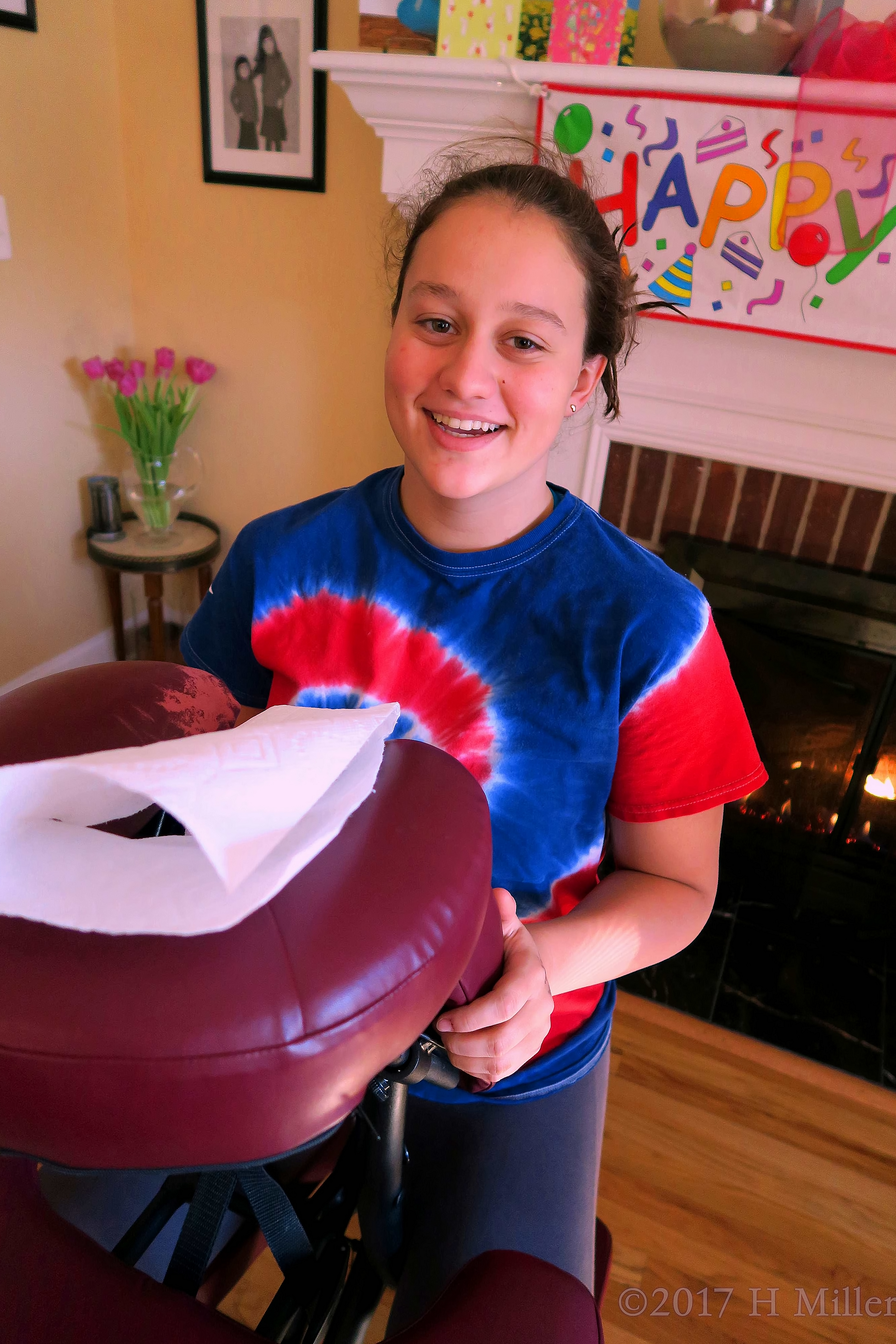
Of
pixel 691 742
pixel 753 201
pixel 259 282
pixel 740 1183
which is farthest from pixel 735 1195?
pixel 259 282

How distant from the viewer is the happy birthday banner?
1.44m

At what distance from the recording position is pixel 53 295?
2.31 meters

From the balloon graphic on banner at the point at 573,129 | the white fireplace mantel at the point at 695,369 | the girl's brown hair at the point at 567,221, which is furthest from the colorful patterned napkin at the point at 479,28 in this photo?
the girl's brown hair at the point at 567,221

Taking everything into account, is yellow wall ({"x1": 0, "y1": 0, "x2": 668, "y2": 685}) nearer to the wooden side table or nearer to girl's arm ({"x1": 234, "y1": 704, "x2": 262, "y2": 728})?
the wooden side table

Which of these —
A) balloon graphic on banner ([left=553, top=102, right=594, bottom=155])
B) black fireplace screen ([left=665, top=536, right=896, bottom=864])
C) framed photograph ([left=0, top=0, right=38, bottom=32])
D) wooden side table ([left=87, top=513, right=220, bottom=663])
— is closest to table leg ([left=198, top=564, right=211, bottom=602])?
wooden side table ([left=87, top=513, right=220, bottom=663])

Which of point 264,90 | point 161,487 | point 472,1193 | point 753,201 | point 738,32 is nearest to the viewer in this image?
point 472,1193

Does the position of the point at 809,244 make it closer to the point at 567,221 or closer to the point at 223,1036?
the point at 567,221

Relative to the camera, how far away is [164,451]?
243cm

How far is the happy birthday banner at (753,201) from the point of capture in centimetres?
144

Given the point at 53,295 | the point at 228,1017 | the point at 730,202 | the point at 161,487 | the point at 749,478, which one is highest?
the point at 730,202

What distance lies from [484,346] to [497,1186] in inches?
29.8

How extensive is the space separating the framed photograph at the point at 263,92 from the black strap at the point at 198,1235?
2.24 meters

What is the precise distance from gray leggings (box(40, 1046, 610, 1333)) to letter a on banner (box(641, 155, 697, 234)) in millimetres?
1485

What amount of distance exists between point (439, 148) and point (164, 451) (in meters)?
1.13
